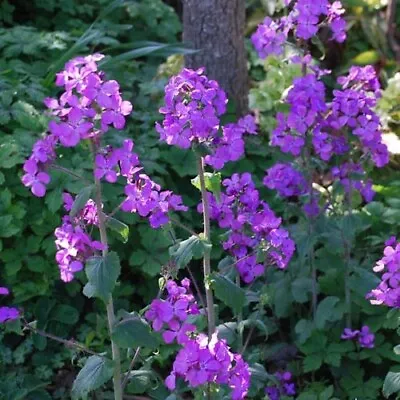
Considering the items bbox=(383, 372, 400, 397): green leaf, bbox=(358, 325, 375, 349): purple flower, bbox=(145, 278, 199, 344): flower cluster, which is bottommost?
bbox=(358, 325, 375, 349): purple flower

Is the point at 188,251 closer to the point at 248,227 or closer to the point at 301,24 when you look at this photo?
the point at 248,227

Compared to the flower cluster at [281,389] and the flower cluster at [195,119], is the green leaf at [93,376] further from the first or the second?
the flower cluster at [281,389]

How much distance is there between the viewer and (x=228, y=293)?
7.91 feet

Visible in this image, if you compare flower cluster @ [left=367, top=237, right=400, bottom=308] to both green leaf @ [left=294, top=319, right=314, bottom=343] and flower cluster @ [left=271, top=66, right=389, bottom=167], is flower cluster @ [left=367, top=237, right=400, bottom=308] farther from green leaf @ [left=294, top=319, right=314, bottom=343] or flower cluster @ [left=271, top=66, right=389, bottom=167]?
green leaf @ [left=294, top=319, right=314, bottom=343]

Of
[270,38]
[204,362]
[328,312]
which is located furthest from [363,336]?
[204,362]

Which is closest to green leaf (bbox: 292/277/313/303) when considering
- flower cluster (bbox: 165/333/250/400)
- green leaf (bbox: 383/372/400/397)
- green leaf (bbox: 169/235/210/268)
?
green leaf (bbox: 383/372/400/397)

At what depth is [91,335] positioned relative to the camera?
3357 millimetres

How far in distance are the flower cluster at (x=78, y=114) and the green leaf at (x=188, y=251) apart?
0.43 m

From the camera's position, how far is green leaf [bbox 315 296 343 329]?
10.6 ft

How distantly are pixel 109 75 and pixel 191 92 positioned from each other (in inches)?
80.4

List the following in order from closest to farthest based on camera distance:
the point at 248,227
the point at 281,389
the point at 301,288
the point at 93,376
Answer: the point at 93,376, the point at 248,227, the point at 281,389, the point at 301,288

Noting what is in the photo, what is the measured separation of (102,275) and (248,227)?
662mm

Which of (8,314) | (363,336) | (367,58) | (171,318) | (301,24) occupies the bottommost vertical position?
(363,336)

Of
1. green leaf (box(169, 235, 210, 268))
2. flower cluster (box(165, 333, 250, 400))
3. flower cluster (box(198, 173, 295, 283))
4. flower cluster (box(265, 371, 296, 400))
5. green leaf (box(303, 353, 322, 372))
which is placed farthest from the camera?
green leaf (box(303, 353, 322, 372))
